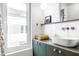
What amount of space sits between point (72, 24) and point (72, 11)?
0.27 m

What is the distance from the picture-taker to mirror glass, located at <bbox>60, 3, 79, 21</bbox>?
1.63 m

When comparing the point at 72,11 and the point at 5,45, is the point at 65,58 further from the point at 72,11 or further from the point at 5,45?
the point at 5,45

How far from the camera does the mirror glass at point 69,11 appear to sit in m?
1.63

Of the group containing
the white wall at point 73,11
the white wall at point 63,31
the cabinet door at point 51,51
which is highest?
the white wall at point 73,11

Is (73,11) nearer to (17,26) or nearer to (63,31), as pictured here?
(63,31)

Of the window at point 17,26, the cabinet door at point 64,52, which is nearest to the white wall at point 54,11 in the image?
the window at point 17,26

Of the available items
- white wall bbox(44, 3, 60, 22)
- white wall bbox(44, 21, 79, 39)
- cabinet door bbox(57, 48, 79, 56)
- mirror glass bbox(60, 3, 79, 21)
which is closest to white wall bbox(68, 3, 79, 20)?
mirror glass bbox(60, 3, 79, 21)

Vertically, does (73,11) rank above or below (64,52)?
above

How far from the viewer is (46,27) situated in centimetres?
263

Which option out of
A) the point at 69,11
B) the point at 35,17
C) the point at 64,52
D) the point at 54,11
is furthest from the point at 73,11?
the point at 35,17

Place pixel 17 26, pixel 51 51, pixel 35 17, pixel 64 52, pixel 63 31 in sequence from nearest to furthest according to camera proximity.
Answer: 1. pixel 64 52
2. pixel 51 51
3. pixel 63 31
4. pixel 17 26
5. pixel 35 17

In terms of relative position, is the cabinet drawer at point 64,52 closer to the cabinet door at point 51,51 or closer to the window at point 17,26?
the cabinet door at point 51,51

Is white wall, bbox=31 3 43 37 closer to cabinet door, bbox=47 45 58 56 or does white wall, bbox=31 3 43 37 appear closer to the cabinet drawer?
cabinet door, bbox=47 45 58 56

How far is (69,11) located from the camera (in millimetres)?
1778
